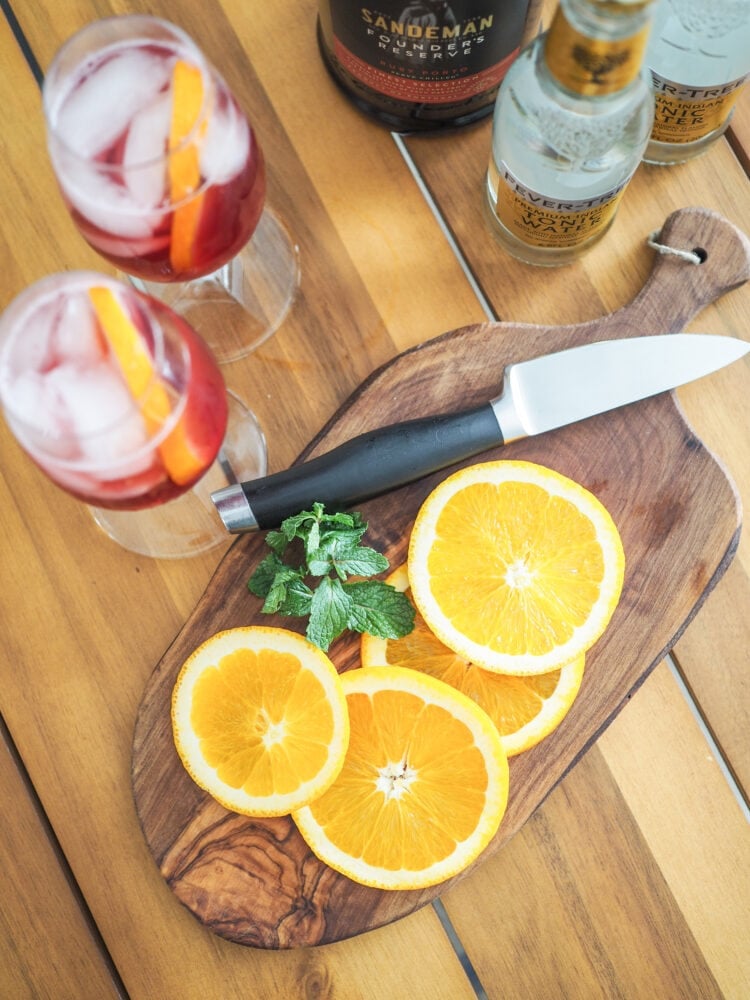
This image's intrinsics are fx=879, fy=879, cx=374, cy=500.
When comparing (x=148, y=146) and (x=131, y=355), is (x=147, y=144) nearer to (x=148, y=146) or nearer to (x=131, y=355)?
(x=148, y=146)

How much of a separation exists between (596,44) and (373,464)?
33cm

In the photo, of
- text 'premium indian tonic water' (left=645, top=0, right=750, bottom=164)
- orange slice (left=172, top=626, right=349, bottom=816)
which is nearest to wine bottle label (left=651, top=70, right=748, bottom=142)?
text 'premium indian tonic water' (left=645, top=0, right=750, bottom=164)

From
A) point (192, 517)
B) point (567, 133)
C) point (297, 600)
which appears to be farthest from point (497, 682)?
point (567, 133)

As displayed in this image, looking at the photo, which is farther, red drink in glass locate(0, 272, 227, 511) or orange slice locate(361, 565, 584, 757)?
orange slice locate(361, 565, 584, 757)

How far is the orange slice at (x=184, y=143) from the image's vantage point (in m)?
0.52

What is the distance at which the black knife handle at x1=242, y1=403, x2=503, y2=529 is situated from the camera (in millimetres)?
691

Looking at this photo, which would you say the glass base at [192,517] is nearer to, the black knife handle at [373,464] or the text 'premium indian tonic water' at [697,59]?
the black knife handle at [373,464]

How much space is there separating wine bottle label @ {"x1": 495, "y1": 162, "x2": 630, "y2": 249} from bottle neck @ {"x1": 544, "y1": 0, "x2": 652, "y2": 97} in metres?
0.13

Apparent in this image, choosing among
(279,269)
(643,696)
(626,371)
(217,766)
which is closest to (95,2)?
(279,269)

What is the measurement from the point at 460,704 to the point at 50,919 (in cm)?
40

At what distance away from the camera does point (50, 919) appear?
29.2 inches

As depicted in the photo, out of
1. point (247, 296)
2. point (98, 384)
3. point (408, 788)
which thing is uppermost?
point (98, 384)

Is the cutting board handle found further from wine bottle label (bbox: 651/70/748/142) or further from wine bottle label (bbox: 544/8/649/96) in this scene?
wine bottle label (bbox: 544/8/649/96)

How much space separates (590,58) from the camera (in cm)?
48
